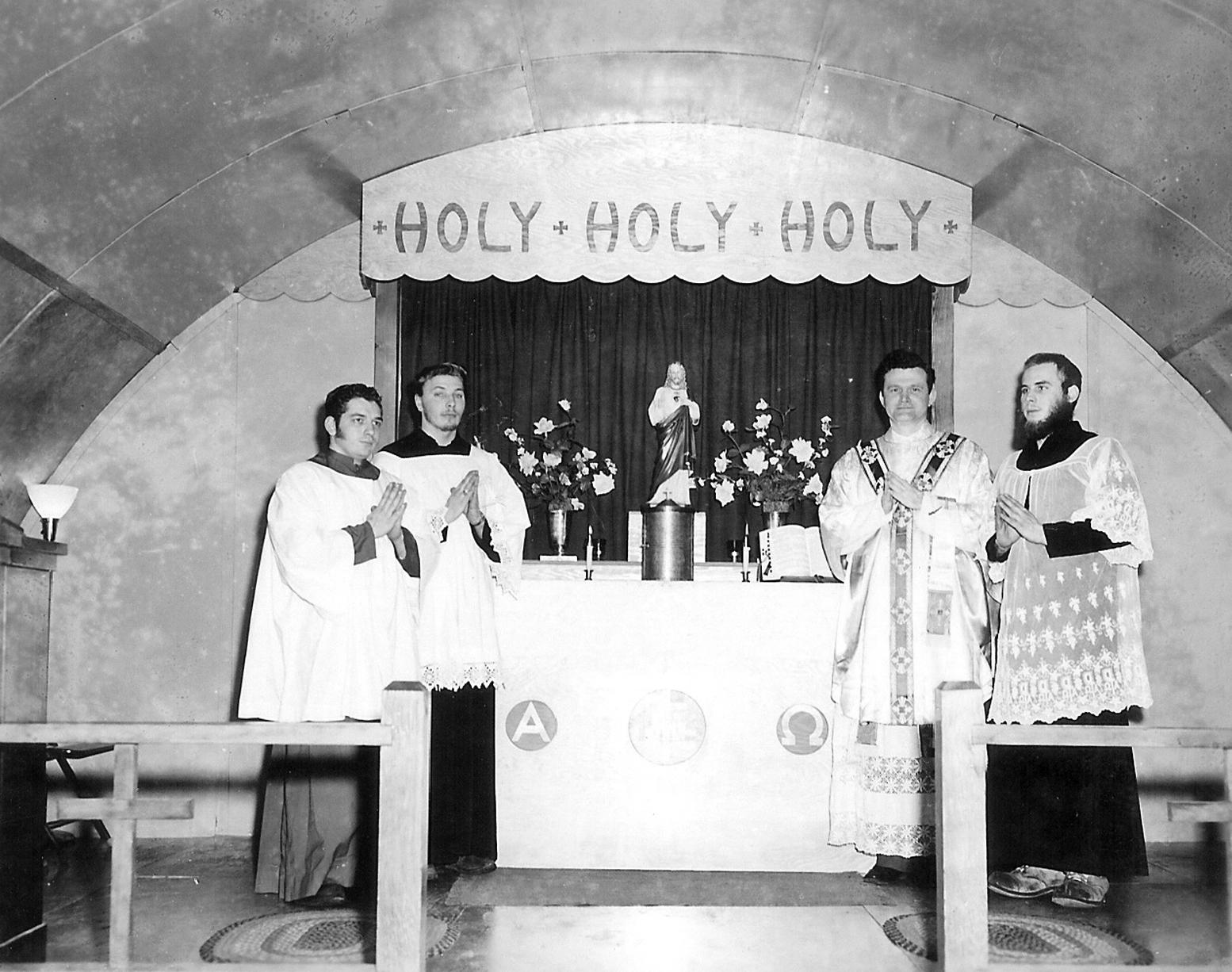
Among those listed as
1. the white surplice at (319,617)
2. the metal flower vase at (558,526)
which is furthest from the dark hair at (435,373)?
the metal flower vase at (558,526)

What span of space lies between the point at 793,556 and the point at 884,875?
147 centimetres

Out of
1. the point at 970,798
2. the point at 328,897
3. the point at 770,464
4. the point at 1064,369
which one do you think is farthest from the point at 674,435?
the point at 970,798

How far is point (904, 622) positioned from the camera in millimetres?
5430

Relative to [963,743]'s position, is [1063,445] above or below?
above

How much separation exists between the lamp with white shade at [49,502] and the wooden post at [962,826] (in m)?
4.15

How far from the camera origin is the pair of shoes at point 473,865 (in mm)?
5449

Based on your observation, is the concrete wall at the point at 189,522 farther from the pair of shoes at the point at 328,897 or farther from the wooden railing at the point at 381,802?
the wooden railing at the point at 381,802

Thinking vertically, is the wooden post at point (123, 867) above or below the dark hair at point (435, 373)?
below

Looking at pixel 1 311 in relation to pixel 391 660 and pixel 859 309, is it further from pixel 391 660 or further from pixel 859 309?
pixel 859 309

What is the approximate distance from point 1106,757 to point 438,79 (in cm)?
401

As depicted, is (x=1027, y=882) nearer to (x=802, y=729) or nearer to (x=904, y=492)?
(x=802, y=729)

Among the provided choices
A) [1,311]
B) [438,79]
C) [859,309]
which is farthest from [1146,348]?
[1,311]

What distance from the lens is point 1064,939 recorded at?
4.46m

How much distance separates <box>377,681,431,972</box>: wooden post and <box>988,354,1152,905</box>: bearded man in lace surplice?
278cm
